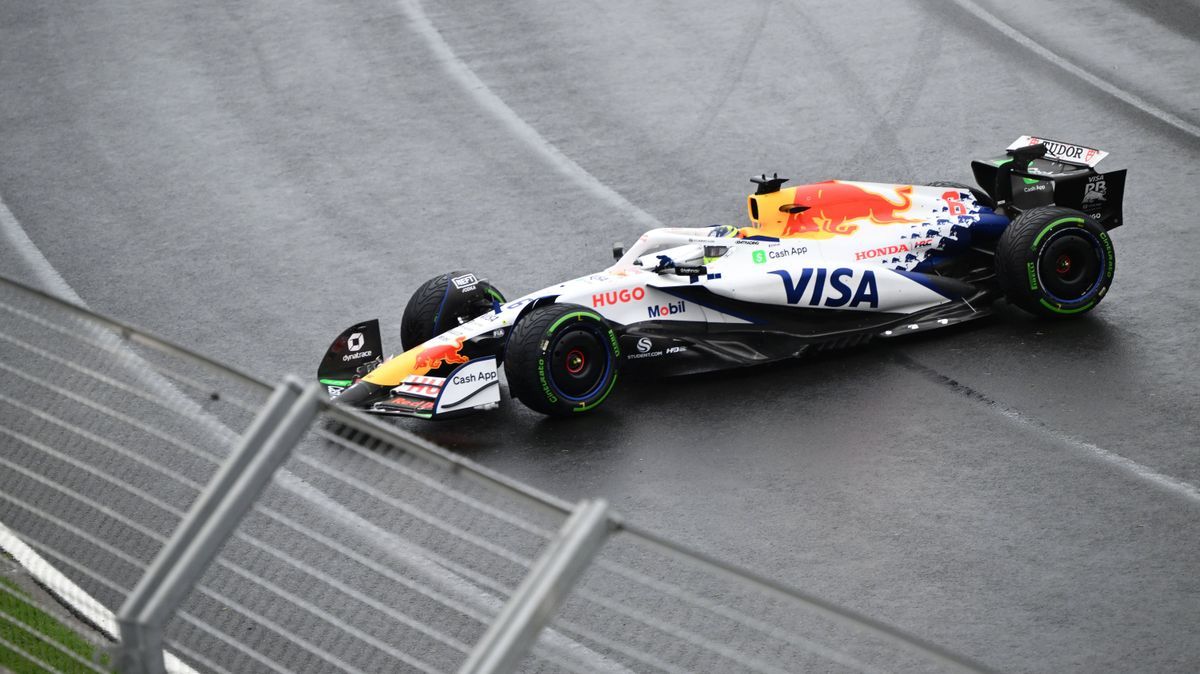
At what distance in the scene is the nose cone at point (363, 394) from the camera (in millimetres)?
9180

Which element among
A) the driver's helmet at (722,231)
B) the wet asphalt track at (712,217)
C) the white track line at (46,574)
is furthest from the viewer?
the driver's helmet at (722,231)

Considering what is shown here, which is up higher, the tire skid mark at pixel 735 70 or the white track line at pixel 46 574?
the tire skid mark at pixel 735 70

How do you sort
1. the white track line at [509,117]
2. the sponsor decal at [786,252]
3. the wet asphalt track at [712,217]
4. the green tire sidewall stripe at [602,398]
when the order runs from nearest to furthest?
1. the wet asphalt track at [712,217]
2. the green tire sidewall stripe at [602,398]
3. the sponsor decal at [786,252]
4. the white track line at [509,117]

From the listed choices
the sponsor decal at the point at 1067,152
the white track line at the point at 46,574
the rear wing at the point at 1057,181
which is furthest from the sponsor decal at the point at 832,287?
the white track line at the point at 46,574

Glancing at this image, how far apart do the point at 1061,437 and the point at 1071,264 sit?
1778 mm

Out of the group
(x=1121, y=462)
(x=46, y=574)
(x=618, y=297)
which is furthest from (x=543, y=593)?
(x=618, y=297)

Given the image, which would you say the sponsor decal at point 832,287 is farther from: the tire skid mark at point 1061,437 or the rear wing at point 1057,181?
the rear wing at point 1057,181

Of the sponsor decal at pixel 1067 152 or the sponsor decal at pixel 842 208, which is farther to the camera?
the sponsor decal at pixel 1067 152

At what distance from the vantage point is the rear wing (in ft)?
34.6

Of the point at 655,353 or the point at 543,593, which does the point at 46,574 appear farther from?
the point at 543,593

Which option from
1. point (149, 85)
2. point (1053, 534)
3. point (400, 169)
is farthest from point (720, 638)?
point (149, 85)

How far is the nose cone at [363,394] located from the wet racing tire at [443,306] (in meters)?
0.78

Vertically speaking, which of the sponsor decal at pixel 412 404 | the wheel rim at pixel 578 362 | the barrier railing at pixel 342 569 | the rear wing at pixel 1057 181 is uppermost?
the rear wing at pixel 1057 181

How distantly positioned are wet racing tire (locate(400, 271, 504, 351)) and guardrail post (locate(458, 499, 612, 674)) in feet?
21.9
